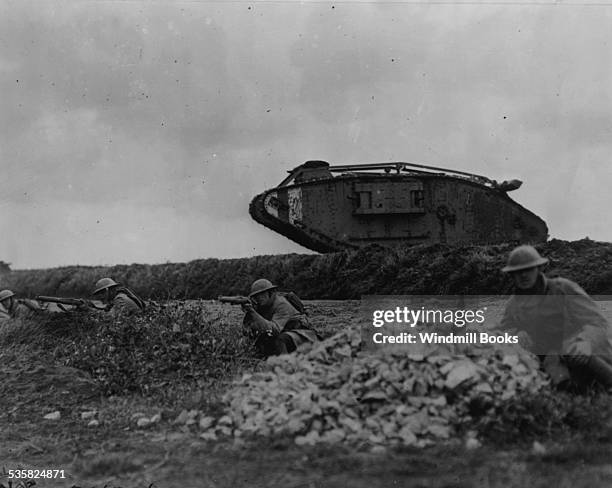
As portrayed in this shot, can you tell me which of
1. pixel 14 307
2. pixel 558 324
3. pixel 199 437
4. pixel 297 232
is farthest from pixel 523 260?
pixel 297 232

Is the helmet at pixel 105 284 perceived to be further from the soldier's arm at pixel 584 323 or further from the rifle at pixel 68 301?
the soldier's arm at pixel 584 323

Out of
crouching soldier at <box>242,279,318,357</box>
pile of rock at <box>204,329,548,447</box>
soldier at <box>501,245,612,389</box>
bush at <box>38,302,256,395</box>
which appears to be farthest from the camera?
crouching soldier at <box>242,279,318,357</box>

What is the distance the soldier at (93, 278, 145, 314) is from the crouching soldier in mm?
1897

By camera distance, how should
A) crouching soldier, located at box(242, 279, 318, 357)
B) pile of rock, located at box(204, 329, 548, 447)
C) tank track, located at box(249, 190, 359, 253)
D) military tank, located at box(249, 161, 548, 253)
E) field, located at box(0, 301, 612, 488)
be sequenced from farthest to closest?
tank track, located at box(249, 190, 359, 253) → military tank, located at box(249, 161, 548, 253) → crouching soldier, located at box(242, 279, 318, 357) → pile of rock, located at box(204, 329, 548, 447) → field, located at box(0, 301, 612, 488)

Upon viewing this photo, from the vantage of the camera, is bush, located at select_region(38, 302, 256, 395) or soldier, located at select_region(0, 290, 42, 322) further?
soldier, located at select_region(0, 290, 42, 322)

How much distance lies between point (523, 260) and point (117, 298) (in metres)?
5.43

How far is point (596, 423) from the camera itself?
4.61 meters

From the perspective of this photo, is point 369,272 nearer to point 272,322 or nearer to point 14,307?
point 272,322

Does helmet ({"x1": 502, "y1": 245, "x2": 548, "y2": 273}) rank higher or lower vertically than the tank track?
lower

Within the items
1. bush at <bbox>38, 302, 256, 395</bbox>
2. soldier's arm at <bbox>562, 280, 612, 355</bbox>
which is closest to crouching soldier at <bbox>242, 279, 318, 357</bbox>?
bush at <bbox>38, 302, 256, 395</bbox>

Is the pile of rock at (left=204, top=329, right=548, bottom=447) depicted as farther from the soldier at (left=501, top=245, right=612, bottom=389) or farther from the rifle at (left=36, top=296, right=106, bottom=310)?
the rifle at (left=36, top=296, right=106, bottom=310)

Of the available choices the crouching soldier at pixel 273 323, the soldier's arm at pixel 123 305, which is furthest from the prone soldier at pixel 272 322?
the soldier's arm at pixel 123 305

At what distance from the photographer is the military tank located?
13516 millimetres

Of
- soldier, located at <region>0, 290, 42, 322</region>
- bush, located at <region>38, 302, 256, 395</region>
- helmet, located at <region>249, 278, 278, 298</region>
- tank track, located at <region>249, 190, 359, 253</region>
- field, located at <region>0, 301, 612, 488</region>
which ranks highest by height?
tank track, located at <region>249, 190, 359, 253</region>
